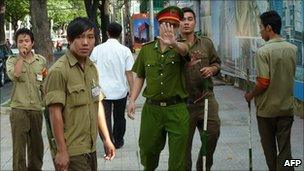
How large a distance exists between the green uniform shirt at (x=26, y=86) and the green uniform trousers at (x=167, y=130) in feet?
5.70

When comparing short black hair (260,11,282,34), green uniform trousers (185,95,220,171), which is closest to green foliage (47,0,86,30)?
green uniform trousers (185,95,220,171)

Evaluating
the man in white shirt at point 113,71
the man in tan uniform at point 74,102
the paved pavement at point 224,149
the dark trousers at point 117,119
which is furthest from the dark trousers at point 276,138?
the dark trousers at point 117,119

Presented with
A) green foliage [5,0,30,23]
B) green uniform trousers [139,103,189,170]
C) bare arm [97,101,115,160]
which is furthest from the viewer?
green foliage [5,0,30,23]

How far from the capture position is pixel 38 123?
23.2ft

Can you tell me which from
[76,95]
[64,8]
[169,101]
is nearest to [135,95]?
[169,101]

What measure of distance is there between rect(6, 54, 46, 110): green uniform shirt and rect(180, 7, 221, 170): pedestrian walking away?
6.13ft

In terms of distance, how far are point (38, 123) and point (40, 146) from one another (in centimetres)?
30

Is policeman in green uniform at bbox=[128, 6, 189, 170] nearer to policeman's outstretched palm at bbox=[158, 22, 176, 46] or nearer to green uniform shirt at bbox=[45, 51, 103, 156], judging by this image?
policeman's outstretched palm at bbox=[158, 22, 176, 46]

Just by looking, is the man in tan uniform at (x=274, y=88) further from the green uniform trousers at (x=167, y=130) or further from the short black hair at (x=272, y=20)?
the green uniform trousers at (x=167, y=130)

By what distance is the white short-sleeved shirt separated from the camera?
351 inches

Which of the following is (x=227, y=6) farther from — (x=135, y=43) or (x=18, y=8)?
(x=18, y=8)

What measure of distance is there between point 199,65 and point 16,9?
44.3 metres

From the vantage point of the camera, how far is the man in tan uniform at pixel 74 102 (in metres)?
4.47

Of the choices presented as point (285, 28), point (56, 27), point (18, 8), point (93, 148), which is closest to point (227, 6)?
point (285, 28)
